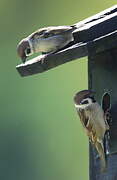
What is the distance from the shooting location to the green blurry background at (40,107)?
13.9 ft

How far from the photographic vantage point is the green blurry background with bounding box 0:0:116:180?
13.9ft

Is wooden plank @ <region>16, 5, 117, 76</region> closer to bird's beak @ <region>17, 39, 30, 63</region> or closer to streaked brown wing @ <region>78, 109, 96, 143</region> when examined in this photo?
streaked brown wing @ <region>78, 109, 96, 143</region>

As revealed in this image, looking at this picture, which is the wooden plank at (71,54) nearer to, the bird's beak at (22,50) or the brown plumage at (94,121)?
the brown plumage at (94,121)

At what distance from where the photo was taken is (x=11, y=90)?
455cm

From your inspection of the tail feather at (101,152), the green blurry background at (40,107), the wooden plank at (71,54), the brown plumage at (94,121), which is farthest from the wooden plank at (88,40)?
the green blurry background at (40,107)

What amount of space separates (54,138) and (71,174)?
0.26 meters

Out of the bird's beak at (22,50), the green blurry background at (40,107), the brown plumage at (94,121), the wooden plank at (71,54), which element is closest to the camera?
the wooden plank at (71,54)

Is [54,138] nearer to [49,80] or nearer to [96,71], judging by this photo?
[49,80]

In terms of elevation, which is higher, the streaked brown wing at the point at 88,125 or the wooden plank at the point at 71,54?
the wooden plank at the point at 71,54

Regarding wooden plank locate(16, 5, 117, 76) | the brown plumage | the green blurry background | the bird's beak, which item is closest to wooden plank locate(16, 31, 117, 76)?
wooden plank locate(16, 5, 117, 76)

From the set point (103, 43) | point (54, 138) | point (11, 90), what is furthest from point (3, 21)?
point (103, 43)

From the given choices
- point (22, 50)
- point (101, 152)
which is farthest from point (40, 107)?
point (101, 152)

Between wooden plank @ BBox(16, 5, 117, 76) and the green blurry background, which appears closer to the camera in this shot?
wooden plank @ BBox(16, 5, 117, 76)

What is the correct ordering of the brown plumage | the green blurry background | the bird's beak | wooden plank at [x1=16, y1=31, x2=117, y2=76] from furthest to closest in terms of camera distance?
the green blurry background → the bird's beak → the brown plumage → wooden plank at [x1=16, y1=31, x2=117, y2=76]
